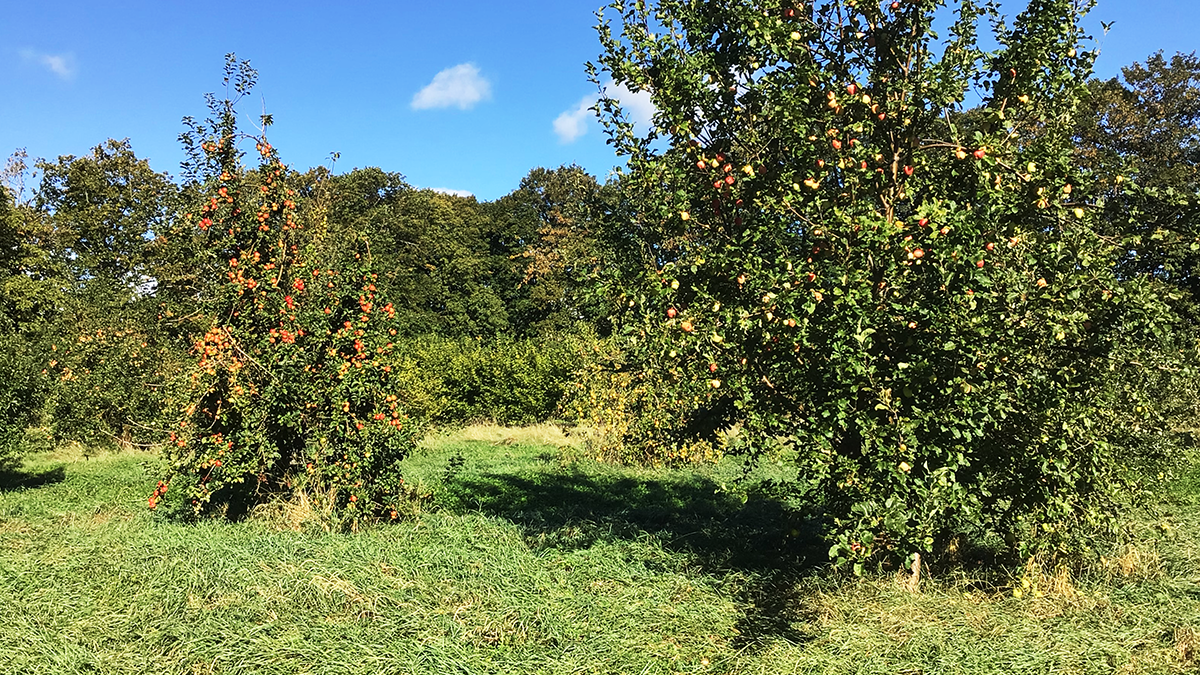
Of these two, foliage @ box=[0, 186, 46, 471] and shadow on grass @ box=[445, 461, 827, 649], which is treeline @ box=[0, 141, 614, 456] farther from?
shadow on grass @ box=[445, 461, 827, 649]

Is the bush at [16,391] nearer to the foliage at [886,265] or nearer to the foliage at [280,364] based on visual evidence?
the foliage at [280,364]

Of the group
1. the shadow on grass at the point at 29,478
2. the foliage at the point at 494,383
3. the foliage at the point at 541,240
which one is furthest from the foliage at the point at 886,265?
the foliage at the point at 541,240

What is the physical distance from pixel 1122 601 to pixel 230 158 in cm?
878

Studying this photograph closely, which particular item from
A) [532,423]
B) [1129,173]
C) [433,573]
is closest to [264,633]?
[433,573]

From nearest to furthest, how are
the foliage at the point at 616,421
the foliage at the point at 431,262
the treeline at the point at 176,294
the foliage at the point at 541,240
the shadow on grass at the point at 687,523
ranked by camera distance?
the shadow on grass at the point at 687,523, the treeline at the point at 176,294, the foliage at the point at 616,421, the foliage at the point at 431,262, the foliage at the point at 541,240

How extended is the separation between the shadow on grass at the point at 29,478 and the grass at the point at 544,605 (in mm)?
4990

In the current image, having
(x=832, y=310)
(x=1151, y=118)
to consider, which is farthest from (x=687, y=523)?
(x=1151, y=118)

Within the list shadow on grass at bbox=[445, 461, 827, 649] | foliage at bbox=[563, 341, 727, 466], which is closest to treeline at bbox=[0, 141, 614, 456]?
foliage at bbox=[563, 341, 727, 466]

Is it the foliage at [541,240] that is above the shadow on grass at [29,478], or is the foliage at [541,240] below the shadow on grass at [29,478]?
above

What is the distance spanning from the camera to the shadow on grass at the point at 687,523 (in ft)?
17.6

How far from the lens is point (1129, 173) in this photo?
4.67 meters

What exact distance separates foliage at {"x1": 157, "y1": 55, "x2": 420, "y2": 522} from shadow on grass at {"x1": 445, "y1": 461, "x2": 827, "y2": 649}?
1805 mm

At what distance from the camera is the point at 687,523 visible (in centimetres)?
801

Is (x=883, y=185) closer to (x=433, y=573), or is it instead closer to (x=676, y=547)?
(x=676, y=547)
